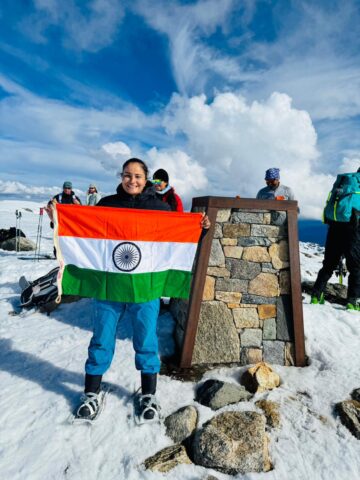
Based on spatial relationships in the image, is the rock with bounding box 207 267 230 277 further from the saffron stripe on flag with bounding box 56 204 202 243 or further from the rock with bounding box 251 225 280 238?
the saffron stripe on flag with bounding box 56 204 202 243

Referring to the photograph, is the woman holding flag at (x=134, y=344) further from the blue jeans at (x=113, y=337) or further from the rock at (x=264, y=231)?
the rock at (x=264, y=231)

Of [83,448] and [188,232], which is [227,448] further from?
[188,232]

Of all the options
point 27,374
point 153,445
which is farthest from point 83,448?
point 27,374

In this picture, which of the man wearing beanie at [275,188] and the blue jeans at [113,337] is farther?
the man wearing beanie at [275,188]

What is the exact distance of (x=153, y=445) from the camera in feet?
10.5

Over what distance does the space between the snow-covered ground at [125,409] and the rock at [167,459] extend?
0.06 metres

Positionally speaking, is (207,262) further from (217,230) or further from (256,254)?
(256,254)

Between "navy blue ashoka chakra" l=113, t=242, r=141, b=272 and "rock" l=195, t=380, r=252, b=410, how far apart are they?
188 cm

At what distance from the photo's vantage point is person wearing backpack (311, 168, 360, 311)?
569 cm

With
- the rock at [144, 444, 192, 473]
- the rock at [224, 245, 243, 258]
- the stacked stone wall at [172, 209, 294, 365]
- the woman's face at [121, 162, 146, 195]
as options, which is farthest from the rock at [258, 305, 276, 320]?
the woman's face at [121, 162, 146, 195]

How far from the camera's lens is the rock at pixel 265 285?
4789 millimetres

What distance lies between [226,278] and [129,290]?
1.78 meters

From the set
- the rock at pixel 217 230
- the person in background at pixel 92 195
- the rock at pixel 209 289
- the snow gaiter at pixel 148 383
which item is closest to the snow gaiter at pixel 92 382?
the snow gaiter at pixel 148 383

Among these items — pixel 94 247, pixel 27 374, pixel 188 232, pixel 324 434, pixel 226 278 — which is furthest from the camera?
pixel 226 278
